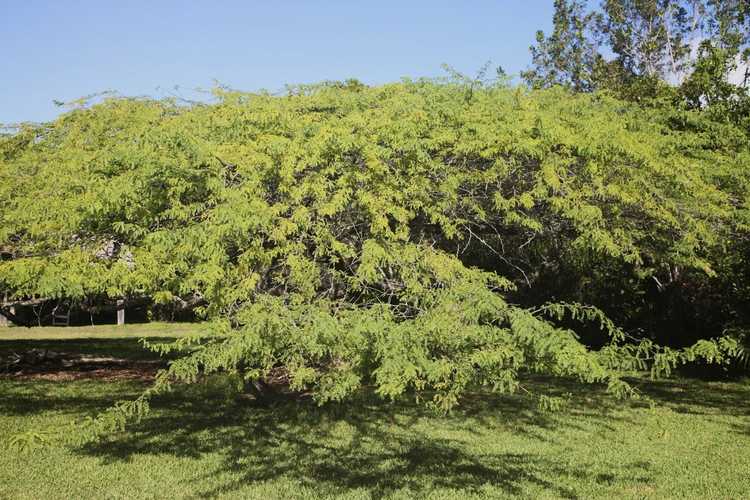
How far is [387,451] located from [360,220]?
342cm

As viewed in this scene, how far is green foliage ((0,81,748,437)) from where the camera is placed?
5.87 m

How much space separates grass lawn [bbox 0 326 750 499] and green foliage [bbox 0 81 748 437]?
1.27 meters

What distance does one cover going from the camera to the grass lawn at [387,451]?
25.7ft

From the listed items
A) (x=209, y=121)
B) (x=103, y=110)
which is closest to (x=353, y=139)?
(x=209, y=121)

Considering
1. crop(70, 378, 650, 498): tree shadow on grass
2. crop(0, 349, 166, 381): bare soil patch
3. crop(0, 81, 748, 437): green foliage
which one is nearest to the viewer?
crop(0, 81, 748, 437): green foliage

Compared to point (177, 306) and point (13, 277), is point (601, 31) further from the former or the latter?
point (13, 277)

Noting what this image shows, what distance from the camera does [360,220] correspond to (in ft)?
24.7

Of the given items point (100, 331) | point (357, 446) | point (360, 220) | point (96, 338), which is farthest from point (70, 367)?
point (360, 220)

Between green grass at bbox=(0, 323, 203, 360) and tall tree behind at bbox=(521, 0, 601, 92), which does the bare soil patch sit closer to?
green grass at bbox=(0, 323, 203, 360)

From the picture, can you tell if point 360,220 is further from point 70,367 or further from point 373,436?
point 70,367

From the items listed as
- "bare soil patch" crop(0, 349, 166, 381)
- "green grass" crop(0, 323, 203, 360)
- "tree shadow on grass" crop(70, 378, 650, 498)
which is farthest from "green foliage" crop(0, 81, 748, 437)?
"green grass" crop(0, 323, 203, 360)

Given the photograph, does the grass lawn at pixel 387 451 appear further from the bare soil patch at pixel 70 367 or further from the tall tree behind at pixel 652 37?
the tall tree behind at pixel 652 37

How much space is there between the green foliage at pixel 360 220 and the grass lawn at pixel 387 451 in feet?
4.15

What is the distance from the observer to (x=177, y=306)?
9.87m
